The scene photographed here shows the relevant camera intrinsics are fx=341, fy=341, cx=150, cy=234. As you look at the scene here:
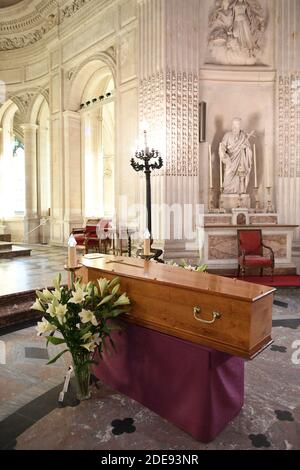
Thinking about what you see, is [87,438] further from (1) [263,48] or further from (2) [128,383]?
(1) [263,48]

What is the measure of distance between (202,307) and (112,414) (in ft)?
3.32

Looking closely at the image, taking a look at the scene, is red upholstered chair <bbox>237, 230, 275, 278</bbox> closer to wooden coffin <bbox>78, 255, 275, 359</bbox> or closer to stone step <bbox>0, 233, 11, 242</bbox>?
wooden coffin <bbox>78, 255, 275, 359</bbox>

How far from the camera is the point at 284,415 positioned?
7.68ft

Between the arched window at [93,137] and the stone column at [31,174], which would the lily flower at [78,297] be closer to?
the arched window at [93,137]

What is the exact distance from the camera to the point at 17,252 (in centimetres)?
848

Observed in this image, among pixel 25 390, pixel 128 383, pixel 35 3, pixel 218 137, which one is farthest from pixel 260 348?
pixel 35 3

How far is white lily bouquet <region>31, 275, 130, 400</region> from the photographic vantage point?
2379 millimetres

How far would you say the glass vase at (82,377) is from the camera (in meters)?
2.49

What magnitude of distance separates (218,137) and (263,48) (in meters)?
2.27

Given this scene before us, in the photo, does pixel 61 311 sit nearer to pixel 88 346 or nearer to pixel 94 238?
pixel 88 346

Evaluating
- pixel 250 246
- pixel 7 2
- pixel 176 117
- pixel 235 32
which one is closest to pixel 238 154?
pixel 176 117

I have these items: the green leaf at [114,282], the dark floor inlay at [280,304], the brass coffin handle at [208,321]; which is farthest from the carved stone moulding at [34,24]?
the brass coffin handle at [208,321]
